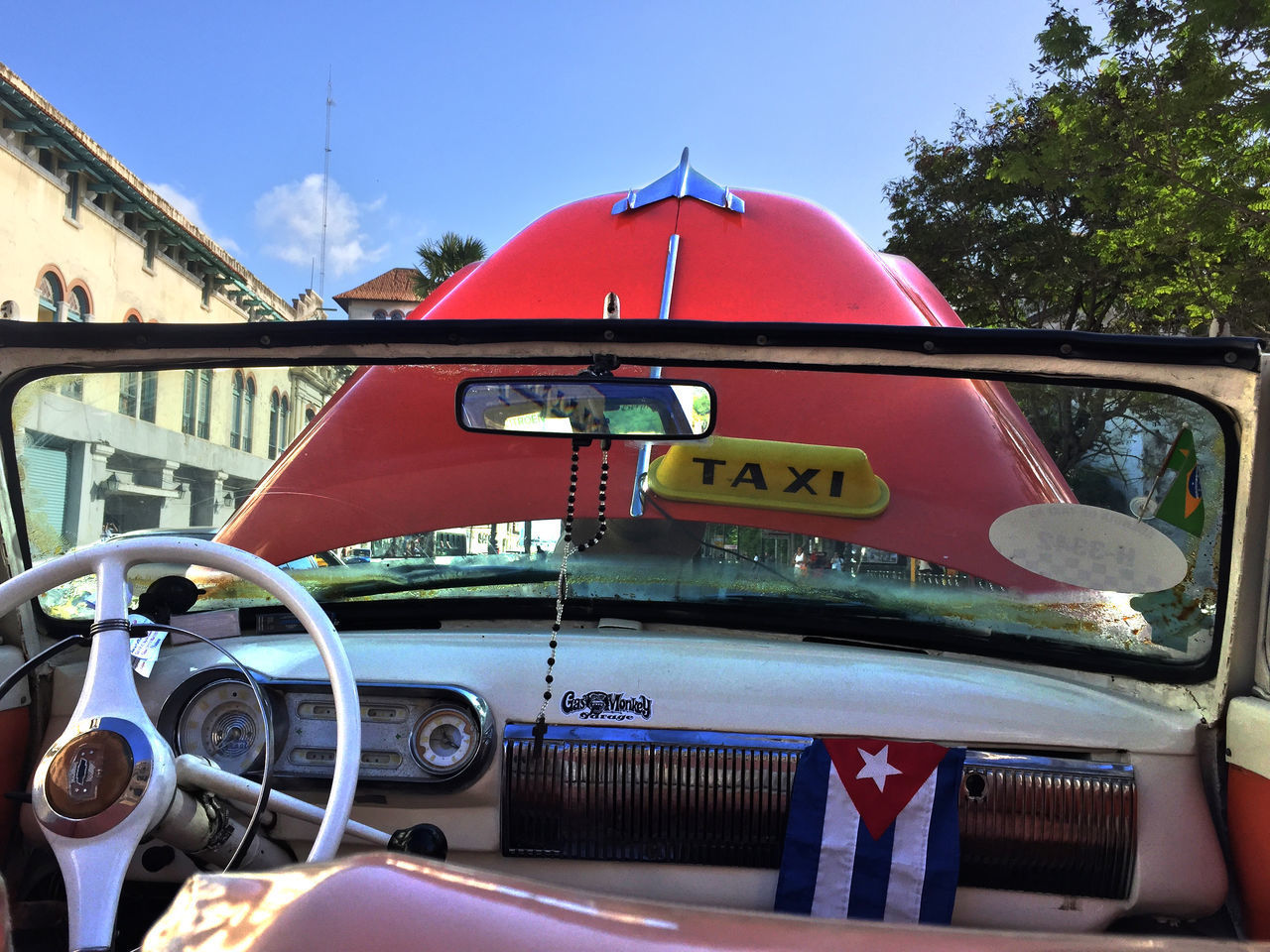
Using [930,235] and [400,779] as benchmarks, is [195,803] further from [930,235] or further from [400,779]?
[930,235]

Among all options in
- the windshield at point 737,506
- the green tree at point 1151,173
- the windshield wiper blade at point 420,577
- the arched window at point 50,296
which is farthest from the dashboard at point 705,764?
the arched window at point 50,296

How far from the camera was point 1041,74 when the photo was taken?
44.1ft

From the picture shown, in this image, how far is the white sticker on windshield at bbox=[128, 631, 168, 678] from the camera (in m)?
2.11

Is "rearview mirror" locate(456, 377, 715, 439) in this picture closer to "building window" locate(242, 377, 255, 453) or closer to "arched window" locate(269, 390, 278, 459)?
"building window" locate(242, 377, 255, 453)

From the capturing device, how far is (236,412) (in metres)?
2.53

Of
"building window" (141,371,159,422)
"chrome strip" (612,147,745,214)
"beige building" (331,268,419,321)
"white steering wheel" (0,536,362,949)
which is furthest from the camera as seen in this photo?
"beige building" (331,268,419,321)

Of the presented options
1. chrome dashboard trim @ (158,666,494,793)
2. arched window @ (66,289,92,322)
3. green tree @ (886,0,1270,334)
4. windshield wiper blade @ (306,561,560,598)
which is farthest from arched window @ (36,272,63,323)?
chrome dashboard trim @ (158,666,494,793)

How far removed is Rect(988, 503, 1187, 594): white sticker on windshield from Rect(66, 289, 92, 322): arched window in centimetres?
2513

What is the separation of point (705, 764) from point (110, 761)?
1.09 meters

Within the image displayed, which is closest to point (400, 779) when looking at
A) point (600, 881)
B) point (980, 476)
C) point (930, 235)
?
point (600, 881)

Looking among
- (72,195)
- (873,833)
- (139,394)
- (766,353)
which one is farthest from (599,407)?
(72,195)

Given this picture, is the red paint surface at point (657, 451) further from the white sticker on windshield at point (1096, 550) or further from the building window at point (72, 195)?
the building window at point (72, 195)

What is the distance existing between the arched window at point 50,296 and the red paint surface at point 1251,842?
24.4m

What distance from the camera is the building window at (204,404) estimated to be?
7.40 feet
